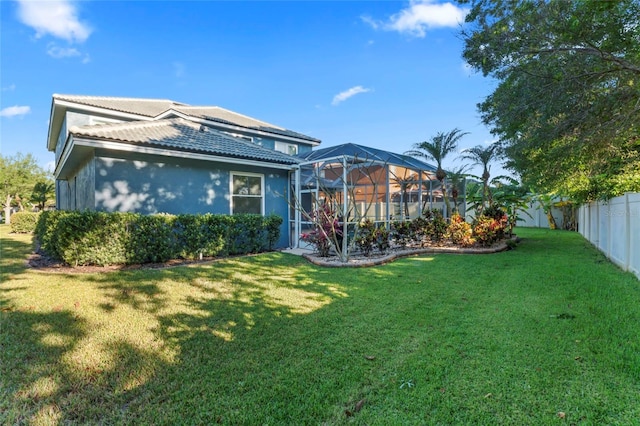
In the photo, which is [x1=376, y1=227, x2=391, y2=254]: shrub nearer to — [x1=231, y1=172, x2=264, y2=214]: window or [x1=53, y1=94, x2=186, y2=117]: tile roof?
[x1=231, y1=172, x2=264, y2=214]: window

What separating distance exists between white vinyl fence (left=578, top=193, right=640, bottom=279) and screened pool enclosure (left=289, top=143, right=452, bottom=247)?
20.5ft

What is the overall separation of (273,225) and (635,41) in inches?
391

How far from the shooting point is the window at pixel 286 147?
831 inches

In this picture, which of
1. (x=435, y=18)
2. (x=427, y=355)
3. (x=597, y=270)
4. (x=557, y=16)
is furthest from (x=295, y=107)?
(x=427, y=355)

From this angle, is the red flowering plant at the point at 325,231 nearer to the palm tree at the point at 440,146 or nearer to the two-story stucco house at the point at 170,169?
the two-story stucco house at the point at 170,169

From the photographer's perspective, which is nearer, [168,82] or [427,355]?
[427,355]

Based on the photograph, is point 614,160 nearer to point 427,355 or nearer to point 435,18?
point 435,18

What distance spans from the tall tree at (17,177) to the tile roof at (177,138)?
29.2 m

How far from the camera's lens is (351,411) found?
2520 millimetres

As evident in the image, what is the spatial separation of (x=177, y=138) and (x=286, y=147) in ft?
39.0

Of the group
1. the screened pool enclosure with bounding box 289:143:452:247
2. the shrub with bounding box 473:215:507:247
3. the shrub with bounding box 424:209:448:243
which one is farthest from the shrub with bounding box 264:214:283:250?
the shrub with bounding box 473:215:507:247

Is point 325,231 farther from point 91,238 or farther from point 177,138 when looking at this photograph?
point 91,238

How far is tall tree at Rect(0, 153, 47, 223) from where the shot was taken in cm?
2939

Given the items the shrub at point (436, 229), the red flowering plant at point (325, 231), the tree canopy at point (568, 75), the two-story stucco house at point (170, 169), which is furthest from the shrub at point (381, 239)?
the tree canopy at point (568, 75)
